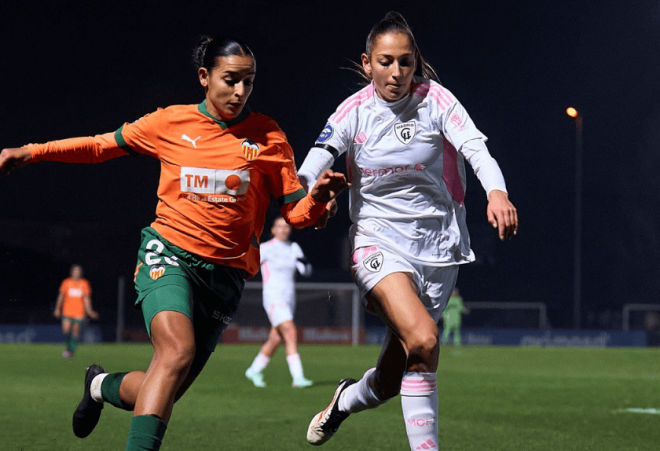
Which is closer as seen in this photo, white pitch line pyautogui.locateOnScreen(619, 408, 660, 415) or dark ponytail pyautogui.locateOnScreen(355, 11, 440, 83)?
dark ponytail pyautogui.locateOnScreen(355, 11, 440, 83)

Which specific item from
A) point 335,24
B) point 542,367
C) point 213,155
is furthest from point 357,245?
point 335,24

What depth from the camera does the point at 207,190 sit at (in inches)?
190

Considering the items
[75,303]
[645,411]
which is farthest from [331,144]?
[75,303]

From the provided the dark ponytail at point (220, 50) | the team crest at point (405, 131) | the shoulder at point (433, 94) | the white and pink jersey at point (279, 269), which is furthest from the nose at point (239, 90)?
the white and pink jersey at point (279, 269)

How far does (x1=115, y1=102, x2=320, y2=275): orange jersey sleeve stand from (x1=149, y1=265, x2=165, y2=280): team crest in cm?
14

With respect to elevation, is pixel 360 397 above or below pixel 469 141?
below

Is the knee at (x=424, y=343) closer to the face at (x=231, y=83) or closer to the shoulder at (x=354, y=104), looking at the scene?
the shoulder at (x=354, y=104)

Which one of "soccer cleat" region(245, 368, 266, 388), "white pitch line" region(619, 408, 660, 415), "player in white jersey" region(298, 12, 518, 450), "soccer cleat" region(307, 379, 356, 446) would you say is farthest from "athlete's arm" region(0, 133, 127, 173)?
"soccer cleat" region(245, 368, 266, 388)

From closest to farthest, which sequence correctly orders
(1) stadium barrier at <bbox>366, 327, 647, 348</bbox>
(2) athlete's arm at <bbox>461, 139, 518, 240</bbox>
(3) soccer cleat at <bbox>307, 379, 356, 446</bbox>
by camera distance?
(2) athlete's arm at <bbox>461, 139, 518, 240</bbox>
(3) soccer cleat at <bbox>307, 379, 356, 446</bbox>
(1) stadium barrier at <bbox>366, 327, 647, 348</bbox>

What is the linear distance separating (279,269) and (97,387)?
25.0ft

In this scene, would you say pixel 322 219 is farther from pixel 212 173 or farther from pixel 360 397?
pixel 360 397

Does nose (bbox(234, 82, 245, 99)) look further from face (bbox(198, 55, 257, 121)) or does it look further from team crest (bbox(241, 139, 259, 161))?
team crest (bbox(241, 139, 259, 161))

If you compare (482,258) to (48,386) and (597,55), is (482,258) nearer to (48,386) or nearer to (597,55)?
(597,55)

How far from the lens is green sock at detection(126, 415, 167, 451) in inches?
166
